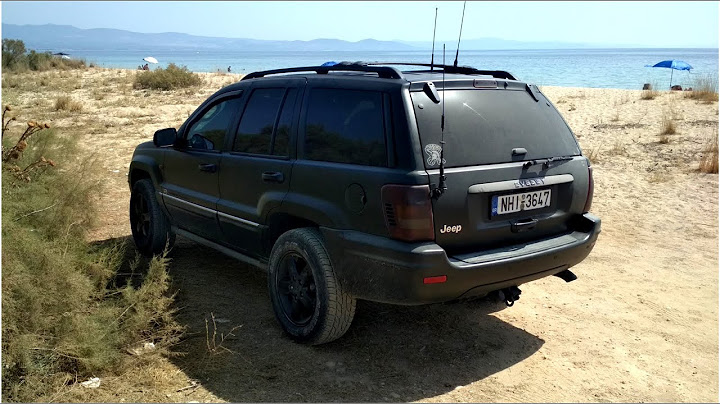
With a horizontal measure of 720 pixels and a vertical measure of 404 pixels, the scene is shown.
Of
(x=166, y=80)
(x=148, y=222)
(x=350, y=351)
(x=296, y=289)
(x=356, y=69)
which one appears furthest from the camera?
(x=166, y=80)

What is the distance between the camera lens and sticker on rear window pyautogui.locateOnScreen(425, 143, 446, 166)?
3775 mm

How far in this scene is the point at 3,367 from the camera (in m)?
3.62

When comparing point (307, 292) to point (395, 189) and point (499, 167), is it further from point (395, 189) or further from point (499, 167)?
point (499, 167)

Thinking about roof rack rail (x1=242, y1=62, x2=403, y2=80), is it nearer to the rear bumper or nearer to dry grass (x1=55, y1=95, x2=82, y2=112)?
the rear bumper

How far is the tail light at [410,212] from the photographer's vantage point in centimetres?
365

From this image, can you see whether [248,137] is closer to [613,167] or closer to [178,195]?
[178,195]

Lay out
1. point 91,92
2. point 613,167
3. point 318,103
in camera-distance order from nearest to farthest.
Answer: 1. point 318,103
2. point 613,167
3. point 91,92

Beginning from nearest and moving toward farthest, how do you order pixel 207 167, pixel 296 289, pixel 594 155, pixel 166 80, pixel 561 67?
pixel 296 289, pixel 207 167, pixel 594 155, pixel 166 80, pixel 561 67

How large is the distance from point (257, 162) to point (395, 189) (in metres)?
1.49

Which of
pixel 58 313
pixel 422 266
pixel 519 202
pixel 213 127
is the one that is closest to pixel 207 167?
pixel 213 127

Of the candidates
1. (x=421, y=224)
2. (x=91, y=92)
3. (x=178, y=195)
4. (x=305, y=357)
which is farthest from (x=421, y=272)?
(x=91, y=92)

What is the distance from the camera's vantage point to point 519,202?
4.09 meters

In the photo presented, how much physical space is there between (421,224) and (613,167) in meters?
8.56

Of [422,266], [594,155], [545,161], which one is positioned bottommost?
[594,155]
